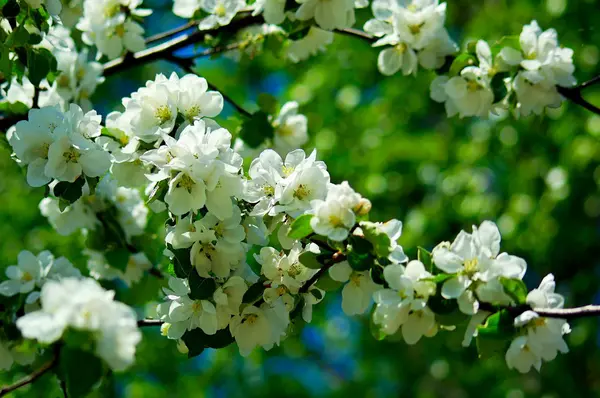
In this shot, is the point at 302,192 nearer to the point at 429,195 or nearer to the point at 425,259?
the point at 425,259

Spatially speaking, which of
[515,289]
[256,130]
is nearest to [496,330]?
[515,289]

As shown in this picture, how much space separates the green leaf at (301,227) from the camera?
5.20 ft

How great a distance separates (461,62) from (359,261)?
3.41 feet

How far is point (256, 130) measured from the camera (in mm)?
2676

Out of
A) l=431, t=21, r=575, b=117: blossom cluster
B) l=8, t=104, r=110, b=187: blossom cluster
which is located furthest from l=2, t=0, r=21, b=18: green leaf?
l=431, t=21, r=575, b=117: blossom cluster

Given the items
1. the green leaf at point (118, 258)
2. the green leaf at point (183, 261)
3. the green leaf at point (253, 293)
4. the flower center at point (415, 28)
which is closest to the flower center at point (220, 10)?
the flower center at point (415, 28)

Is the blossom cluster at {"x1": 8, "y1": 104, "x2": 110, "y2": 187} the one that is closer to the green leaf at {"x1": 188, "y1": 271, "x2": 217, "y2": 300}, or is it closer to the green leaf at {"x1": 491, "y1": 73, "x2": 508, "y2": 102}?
the green leaf at {"x1": 188, "y1": 271, "x2": 217, "y2": 300}

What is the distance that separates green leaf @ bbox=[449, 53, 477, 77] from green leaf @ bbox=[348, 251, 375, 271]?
101cm

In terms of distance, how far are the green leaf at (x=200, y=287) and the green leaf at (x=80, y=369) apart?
0.42 m

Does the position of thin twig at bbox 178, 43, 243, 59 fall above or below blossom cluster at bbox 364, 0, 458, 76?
below

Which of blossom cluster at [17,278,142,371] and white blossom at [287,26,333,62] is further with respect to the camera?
white blossom at [287,26,333,62]

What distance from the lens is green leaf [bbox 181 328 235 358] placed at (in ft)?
5.70

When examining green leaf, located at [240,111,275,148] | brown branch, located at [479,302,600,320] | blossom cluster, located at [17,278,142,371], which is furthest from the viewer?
green leaf, located at [240,111,275,148]

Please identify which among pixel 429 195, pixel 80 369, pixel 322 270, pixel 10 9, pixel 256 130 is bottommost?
pixel 429 195
